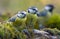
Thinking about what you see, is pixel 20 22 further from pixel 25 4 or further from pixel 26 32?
pixel 25 4

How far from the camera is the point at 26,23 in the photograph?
381 centimetres

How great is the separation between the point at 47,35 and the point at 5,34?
751 mm

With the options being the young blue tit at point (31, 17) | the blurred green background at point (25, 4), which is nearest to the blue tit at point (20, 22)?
the young blue tit at point (31, 17)

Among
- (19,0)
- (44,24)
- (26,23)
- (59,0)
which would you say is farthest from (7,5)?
(26,23)

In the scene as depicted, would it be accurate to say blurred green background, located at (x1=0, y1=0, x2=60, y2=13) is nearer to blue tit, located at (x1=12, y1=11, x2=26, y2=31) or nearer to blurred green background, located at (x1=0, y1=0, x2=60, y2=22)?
blurred green background, located at (x1=0, y1=0, x2=60, y2=22)

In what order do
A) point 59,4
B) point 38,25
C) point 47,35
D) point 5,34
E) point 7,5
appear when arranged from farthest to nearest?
point 7,5
point 59,4
point 38,25
point 47,35
point 5,34

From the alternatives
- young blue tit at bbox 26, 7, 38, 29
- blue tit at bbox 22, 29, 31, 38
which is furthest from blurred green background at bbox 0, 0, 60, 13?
blue tit at bbox 22, 29, 31, 38

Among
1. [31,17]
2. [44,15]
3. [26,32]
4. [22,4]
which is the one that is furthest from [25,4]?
[26,32]

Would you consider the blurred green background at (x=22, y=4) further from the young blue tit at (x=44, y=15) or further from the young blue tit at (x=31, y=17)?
the young blue tit at (x=31, y=17)

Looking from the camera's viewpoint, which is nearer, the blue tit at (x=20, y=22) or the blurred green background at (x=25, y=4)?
the blue tit at (x=20, y=22)

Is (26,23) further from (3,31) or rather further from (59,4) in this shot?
(59,4)

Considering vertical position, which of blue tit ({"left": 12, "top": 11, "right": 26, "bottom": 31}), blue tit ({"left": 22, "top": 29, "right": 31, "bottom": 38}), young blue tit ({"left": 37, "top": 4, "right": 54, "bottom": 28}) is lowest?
blue tit ({"left": 22, "top": 29, "right": 31, "bottom": 38})

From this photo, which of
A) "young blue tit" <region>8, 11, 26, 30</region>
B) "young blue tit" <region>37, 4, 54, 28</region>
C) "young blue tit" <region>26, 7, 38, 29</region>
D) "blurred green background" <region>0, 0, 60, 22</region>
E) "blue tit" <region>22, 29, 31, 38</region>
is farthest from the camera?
"blurred green background" <region>0, 0, 60, 22</region>

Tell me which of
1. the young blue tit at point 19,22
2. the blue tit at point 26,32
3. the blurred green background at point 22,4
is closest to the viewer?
the blue tit at point 26,32
